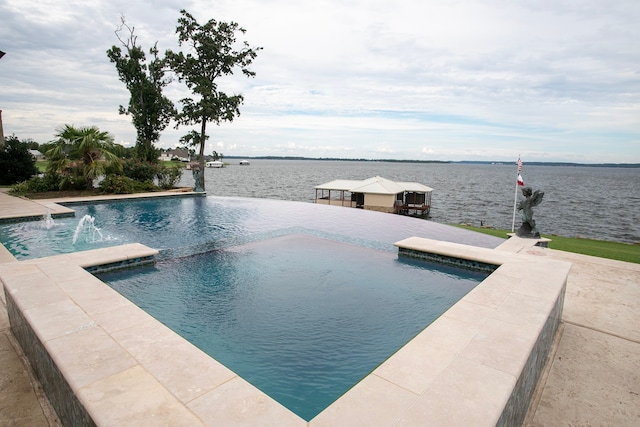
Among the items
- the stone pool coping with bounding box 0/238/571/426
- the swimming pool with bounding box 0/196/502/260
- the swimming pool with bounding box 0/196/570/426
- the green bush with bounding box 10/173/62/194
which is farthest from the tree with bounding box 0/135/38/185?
the stone pool coping with bounding box 0/238/571/426

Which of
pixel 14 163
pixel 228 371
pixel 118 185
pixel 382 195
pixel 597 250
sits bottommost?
pixel 597 250

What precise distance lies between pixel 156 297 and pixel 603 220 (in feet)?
152

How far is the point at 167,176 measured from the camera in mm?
23266

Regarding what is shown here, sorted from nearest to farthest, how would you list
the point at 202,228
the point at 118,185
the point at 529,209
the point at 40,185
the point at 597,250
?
the point at 529,209 → the point at 202,228 → the point at 597,250 → the point at 40,185 → the point at 118,185

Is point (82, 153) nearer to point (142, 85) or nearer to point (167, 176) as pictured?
point (167, 176)

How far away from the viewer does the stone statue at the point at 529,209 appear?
10.3 metres

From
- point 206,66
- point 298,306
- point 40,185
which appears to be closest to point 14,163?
point 40,185

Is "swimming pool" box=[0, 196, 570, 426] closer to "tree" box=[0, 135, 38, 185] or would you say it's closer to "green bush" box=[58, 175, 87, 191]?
"green bush" box=[58, 175, 87, 191]

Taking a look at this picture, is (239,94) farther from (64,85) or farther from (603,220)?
(603,220)

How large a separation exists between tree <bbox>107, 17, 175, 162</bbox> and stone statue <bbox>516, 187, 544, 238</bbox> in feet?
86.7

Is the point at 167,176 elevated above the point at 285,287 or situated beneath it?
elevated above

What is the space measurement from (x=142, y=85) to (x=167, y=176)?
35.1 ft

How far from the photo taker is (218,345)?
464 cm

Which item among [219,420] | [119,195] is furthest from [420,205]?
[219,420]
